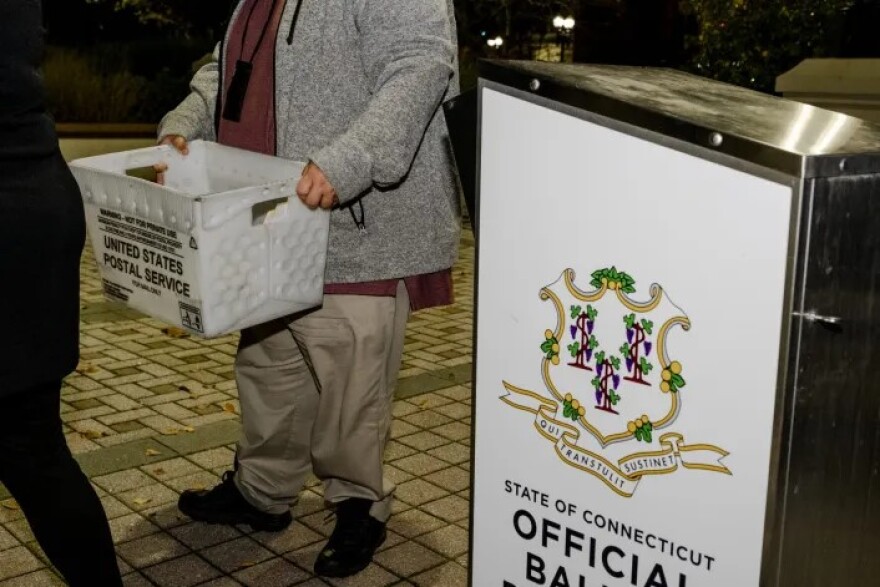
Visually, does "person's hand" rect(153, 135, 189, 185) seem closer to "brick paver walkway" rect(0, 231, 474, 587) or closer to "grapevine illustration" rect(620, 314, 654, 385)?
"brick paver walkway" rect(0, 231, 474, 587)

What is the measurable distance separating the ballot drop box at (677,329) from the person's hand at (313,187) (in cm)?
69

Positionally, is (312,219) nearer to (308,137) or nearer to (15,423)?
(308,137)

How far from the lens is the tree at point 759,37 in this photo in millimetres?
9055

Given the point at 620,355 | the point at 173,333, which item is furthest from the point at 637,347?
the point at 173,333

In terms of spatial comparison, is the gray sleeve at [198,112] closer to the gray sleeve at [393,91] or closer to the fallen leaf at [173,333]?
the gray sleeve at [393,91]

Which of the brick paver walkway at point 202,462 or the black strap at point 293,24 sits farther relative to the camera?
the brick paver walkway at point 202,462

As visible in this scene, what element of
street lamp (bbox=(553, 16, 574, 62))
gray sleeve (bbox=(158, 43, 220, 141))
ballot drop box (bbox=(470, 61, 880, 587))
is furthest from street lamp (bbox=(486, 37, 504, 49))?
ballot drop box (bbox=(470, 61, 880, 587))

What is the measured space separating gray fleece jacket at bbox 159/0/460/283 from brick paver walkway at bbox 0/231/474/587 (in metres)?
0.92

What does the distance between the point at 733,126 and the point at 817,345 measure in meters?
0.39

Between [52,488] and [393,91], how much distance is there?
1.32 m

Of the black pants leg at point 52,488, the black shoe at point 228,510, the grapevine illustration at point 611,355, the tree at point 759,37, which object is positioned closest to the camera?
the grapevine illustration at point 611,355

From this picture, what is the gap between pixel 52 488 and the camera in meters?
2.46

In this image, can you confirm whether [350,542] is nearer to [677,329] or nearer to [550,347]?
[550,347]

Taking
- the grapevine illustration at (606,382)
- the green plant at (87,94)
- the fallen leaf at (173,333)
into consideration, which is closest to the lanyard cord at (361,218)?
the grapevine illustration at (606,382)
